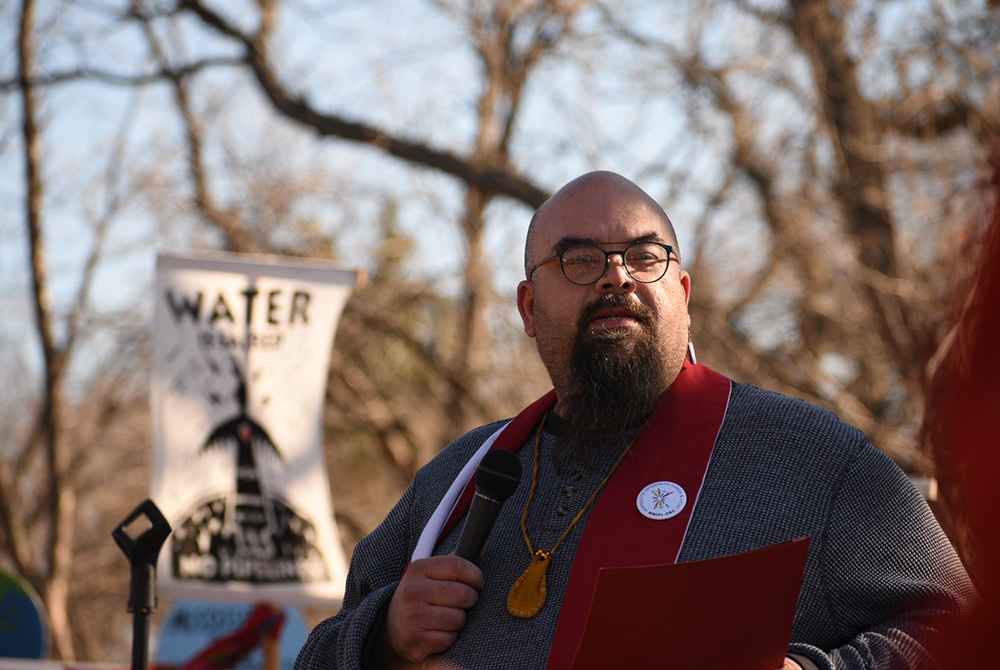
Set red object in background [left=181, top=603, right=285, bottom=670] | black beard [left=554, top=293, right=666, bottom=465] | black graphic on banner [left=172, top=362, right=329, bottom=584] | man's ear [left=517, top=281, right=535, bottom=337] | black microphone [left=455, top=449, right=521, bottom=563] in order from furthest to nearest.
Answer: black graphic on banner [left=172, top=362, right=329, bottom=584] < red object in background [left=181, top=603, right=285, bottom=670] < man's ear [left=517, top=281, right=535, bottom=337] < black beard [left=554, top=293, right=666, bottom=465] < black microphone [left=455, top=449, right=521, bottom=563]

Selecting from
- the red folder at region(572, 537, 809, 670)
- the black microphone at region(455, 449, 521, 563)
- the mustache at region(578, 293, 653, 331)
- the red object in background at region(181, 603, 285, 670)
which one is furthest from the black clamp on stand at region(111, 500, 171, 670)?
the red object in background at region(181, 603, 285, 670)

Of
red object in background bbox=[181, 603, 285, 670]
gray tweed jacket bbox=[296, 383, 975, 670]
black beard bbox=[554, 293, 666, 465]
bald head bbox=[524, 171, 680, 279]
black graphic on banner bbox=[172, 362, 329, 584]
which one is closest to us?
gray tweed jacket bbox=[296, 383, 975, 670]

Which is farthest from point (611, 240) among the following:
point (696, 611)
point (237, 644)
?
point (237, 644)

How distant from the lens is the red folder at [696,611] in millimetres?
1598

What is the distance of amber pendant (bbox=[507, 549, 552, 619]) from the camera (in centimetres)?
212

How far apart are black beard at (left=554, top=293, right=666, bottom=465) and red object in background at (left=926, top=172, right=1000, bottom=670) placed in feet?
4.48

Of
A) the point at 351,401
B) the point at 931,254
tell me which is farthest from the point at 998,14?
the point at 351,401

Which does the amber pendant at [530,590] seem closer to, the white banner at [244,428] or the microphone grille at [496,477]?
the microphone grille at [496,477]

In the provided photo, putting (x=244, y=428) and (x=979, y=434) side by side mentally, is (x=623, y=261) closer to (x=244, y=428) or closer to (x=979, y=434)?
(x=979, y=434)

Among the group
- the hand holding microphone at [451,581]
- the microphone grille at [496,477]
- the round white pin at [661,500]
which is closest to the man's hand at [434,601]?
the hand holding microphone at [451,581]

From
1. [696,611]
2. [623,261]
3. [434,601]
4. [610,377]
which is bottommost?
[434,601]

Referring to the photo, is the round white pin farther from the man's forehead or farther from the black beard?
the man's forehead

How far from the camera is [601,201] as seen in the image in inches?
97.9

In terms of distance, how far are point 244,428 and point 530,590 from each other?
135 inches
